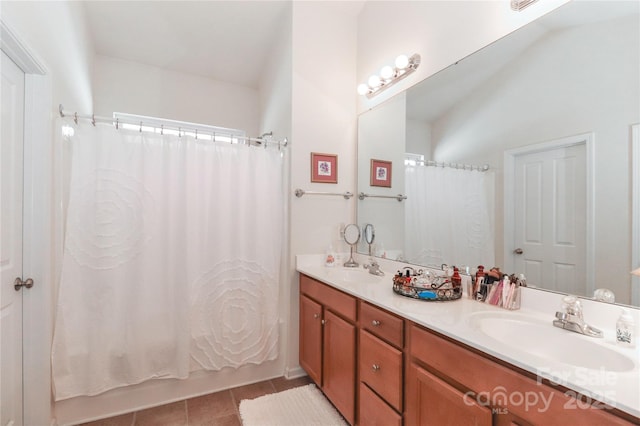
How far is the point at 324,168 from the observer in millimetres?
2414

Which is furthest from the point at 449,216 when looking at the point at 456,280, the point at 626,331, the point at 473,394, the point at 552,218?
the point at 473,394

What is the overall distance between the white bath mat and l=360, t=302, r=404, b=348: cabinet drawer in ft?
2.44

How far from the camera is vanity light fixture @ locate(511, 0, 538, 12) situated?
1351 millimetres

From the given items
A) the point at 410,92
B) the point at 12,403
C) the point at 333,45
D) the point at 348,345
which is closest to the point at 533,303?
the point at 348,345

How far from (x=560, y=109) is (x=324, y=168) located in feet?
5.03

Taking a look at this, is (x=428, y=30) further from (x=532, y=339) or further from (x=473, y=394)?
(x=473, y=394)

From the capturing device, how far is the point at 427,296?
1432 millimetres

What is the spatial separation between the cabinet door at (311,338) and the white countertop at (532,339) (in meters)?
0.42

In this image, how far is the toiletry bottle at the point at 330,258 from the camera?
2344mm

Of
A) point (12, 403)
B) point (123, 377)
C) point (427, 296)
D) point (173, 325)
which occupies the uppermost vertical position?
point (427, 296)

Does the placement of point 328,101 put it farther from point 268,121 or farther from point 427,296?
point 427,296

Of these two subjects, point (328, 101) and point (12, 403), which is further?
point (328, 101)

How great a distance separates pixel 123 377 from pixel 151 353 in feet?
0.67

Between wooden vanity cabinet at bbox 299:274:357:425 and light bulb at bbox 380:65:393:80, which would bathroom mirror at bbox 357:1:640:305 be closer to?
light bulb at bbox 380:65:393:80
